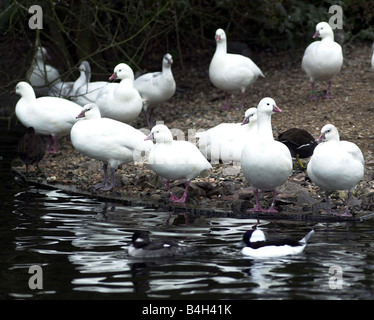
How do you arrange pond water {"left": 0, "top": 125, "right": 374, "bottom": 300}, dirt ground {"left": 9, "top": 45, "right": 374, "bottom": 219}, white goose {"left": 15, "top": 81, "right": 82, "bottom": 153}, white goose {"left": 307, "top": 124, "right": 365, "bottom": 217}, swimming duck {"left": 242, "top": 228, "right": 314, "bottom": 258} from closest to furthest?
1. pond water {"left": 0, "top": 125, "right": 374, "bottom": 300}
2. swimming duck {"left": 242, "top": 228, "right": 314, "bottom": 258}
3. white goose {"left": 307, "top": 124, "right": 365, "bottom": 217}
4. dirt ground {"left": 9, "top": 45, "right": 374, "bottom": 219}
5. white goose {"left": 15, "top": 81, "right": 82, "bottom": 153}

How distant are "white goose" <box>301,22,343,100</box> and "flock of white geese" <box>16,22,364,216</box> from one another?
0.06 ft

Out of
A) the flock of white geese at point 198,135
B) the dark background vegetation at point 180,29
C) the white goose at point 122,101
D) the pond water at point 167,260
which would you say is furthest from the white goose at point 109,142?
the dark background vegetation at point 180,29

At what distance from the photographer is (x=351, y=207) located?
9031 mm

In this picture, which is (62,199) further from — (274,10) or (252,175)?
(274,10)

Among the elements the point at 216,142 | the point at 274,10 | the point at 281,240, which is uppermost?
the point at 274,10

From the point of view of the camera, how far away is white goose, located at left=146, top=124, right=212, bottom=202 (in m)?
9.24

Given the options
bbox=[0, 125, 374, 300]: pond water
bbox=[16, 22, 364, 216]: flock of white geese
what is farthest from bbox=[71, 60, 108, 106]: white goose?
bbox=[0, 125, 374, 300]: pond water

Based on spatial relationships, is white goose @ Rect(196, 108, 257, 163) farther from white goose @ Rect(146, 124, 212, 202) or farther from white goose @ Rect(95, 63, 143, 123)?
white goose @ Rect(95, 63, 143, 123)

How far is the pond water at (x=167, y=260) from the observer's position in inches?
246

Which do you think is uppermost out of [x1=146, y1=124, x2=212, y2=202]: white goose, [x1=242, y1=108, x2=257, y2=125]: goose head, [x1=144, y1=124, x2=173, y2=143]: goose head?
[x1=242, y1=108, x2=257, y2=125]: goose head

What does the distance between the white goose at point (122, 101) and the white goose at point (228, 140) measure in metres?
2.22

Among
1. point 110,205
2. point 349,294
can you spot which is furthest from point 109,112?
point 349,294

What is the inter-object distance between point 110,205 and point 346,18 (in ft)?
32.9

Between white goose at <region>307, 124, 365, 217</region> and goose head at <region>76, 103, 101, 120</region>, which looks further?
goose head at <region>76, 103, 101, 120</region>
